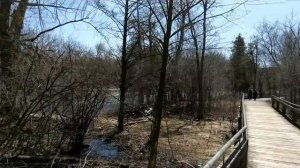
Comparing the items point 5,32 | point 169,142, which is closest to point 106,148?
point 169,142

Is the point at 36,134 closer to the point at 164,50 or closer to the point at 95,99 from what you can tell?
the point at 164,50

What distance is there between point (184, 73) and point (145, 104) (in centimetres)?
857

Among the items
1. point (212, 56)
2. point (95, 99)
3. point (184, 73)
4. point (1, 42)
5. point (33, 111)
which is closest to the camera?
point (1, 42)

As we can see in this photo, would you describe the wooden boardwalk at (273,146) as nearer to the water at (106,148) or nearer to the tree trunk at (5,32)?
the water at (106,148)

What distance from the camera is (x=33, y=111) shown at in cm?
936

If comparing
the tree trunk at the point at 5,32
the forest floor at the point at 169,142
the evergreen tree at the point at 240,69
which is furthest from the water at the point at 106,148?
the evergreen tree at the point at 240,69

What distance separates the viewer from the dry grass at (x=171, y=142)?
15906mm

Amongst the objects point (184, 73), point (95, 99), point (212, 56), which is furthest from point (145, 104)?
point (212, 56)

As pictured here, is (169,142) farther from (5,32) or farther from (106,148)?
(106,148)

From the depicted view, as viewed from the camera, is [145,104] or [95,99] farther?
[145,104]

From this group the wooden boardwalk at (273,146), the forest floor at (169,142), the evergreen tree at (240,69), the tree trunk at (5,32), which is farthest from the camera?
the evergreen tree at (240,69)

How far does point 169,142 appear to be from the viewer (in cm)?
1211

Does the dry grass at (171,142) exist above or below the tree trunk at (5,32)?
below

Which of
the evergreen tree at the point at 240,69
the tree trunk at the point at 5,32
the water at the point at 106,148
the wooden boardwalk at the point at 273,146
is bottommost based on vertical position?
the water at the point at 106,148
